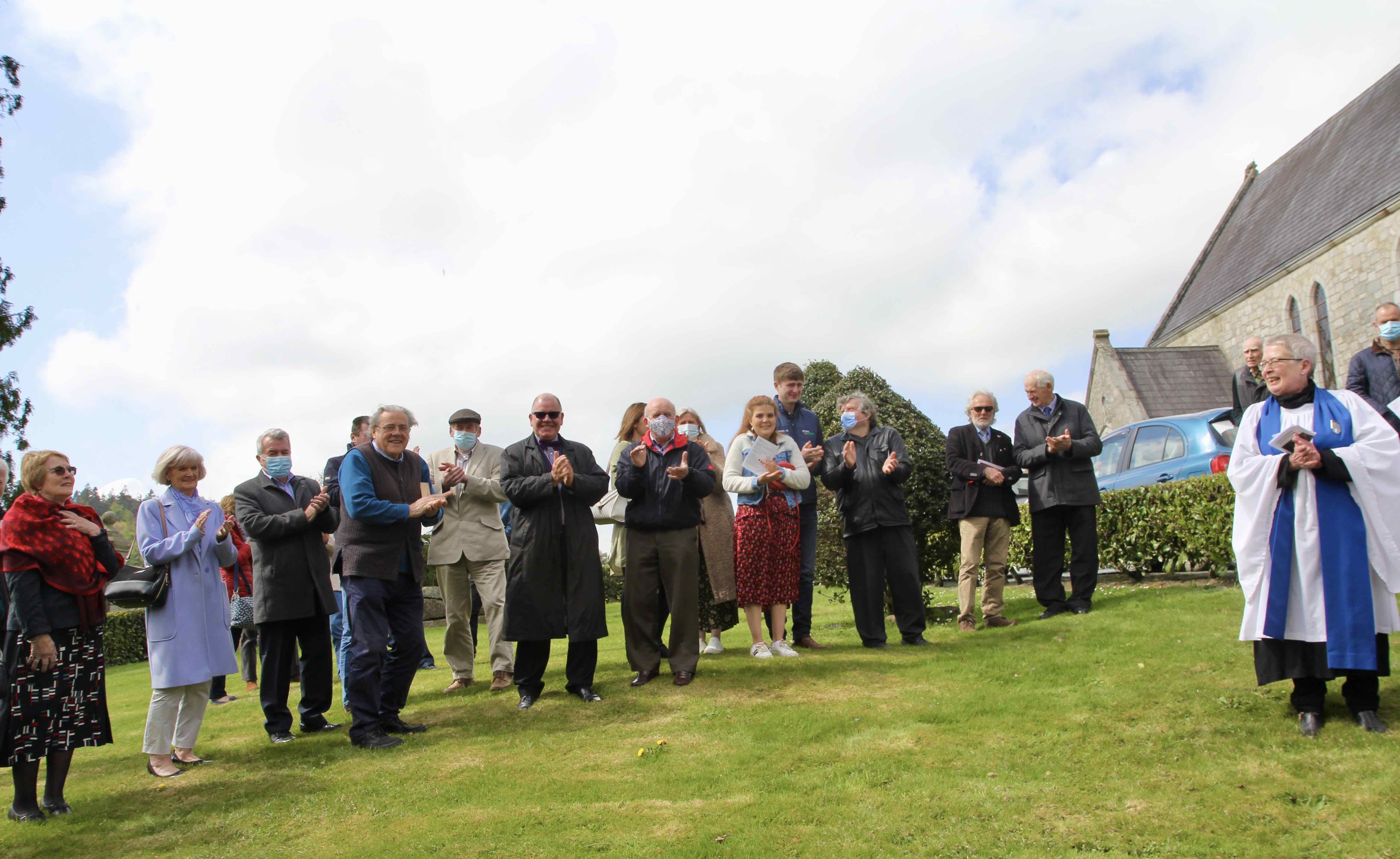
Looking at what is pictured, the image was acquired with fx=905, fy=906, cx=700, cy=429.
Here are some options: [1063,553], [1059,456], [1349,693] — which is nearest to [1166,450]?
[1063,553]

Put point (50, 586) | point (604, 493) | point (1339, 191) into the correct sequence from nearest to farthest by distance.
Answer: point (50, 586), point (604, 493), point (1339, 191)

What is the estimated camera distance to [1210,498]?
30.0 ft

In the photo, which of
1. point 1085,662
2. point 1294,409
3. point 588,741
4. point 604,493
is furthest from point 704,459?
point 1294,409

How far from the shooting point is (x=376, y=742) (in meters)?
5.47

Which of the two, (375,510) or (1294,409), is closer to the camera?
(1294,409)

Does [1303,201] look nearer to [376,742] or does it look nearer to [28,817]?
[376,742]

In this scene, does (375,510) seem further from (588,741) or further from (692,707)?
(692,707)

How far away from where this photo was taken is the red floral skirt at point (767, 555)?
7016 millimetres

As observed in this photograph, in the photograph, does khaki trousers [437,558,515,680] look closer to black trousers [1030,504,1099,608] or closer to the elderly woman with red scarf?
the elderly woman with red scarf

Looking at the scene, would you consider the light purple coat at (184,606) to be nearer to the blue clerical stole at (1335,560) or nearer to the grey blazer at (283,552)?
the grey blazer at (283,552)

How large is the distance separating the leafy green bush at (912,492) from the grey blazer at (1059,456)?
0.75 meters

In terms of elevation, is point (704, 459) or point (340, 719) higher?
point (704, 459)

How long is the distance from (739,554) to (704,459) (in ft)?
2.95

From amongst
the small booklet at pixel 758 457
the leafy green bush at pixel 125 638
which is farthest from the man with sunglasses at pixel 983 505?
the leafy green bush at pixel 125 638
